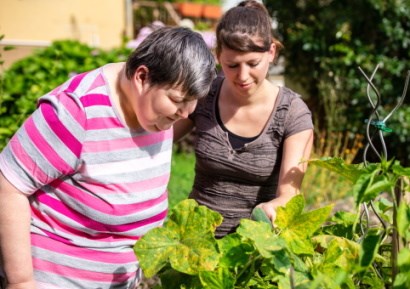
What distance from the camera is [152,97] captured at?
4.56 ft

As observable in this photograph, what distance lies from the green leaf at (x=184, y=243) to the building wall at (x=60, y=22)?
633 cm

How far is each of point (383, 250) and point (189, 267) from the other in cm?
55

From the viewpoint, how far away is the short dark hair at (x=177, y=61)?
1367 millimetres

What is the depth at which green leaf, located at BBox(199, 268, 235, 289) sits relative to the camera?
3.52 ft

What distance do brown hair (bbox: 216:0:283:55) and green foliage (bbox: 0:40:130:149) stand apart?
7.63 ft

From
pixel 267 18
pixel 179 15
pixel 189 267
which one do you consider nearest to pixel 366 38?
pixel 267 18

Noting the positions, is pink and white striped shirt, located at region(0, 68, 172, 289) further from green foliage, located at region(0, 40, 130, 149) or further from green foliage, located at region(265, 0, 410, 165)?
green foliage, located at region(265, 0, 410, 165)

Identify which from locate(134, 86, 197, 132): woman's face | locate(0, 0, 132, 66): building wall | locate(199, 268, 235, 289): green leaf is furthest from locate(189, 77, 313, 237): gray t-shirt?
locate(0, 0, 132, 66): building wall

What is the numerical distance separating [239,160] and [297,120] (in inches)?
9.9

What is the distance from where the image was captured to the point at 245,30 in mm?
1940

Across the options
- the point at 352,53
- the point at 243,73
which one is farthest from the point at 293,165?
the point at 352,53

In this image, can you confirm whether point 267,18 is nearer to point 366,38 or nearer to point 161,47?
point 161,47

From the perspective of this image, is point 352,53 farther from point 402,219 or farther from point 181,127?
point 402,219

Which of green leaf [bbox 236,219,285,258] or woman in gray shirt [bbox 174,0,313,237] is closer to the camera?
green leaf [bbox 236,219,285,258]
